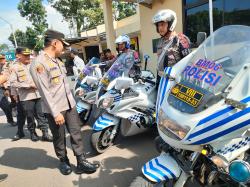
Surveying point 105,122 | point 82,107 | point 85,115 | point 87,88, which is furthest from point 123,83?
point 85,115

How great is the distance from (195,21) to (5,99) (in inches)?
250

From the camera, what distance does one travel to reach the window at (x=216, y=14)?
7168 mm

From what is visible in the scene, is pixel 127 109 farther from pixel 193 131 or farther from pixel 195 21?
pixel 195 21

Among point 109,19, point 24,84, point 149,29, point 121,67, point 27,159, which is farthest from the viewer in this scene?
point 109,19

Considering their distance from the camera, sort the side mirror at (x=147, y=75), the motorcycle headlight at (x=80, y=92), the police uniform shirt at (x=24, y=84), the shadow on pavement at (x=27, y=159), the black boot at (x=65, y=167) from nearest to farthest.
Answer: the black boot at (x=65, y=167)
the shadow on pavement at (x=27, y=159)
the side mirror at (x=147, y=75)
the police uniform shirt at (x=24, y=84)
the motorcycle headlight at (x=80, y=92)

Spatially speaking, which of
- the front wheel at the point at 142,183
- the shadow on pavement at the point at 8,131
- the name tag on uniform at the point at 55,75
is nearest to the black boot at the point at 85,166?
the name tag on uniform at the point at 55,75

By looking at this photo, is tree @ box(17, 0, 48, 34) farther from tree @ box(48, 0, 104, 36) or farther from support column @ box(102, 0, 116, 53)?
support column @ box(102, 0, 116, 53)

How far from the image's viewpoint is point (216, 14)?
7949 millimetres

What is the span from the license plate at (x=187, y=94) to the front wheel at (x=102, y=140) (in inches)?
83.7

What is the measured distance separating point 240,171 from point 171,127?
1.84ft

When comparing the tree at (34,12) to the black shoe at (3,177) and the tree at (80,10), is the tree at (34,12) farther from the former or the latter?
the black shoe at (3,177)

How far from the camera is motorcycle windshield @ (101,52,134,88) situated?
437 cm

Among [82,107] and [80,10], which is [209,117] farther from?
Answer: [80,10]

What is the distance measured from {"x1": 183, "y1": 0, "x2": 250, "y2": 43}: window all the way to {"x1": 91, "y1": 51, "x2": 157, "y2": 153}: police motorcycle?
14.3 feet
